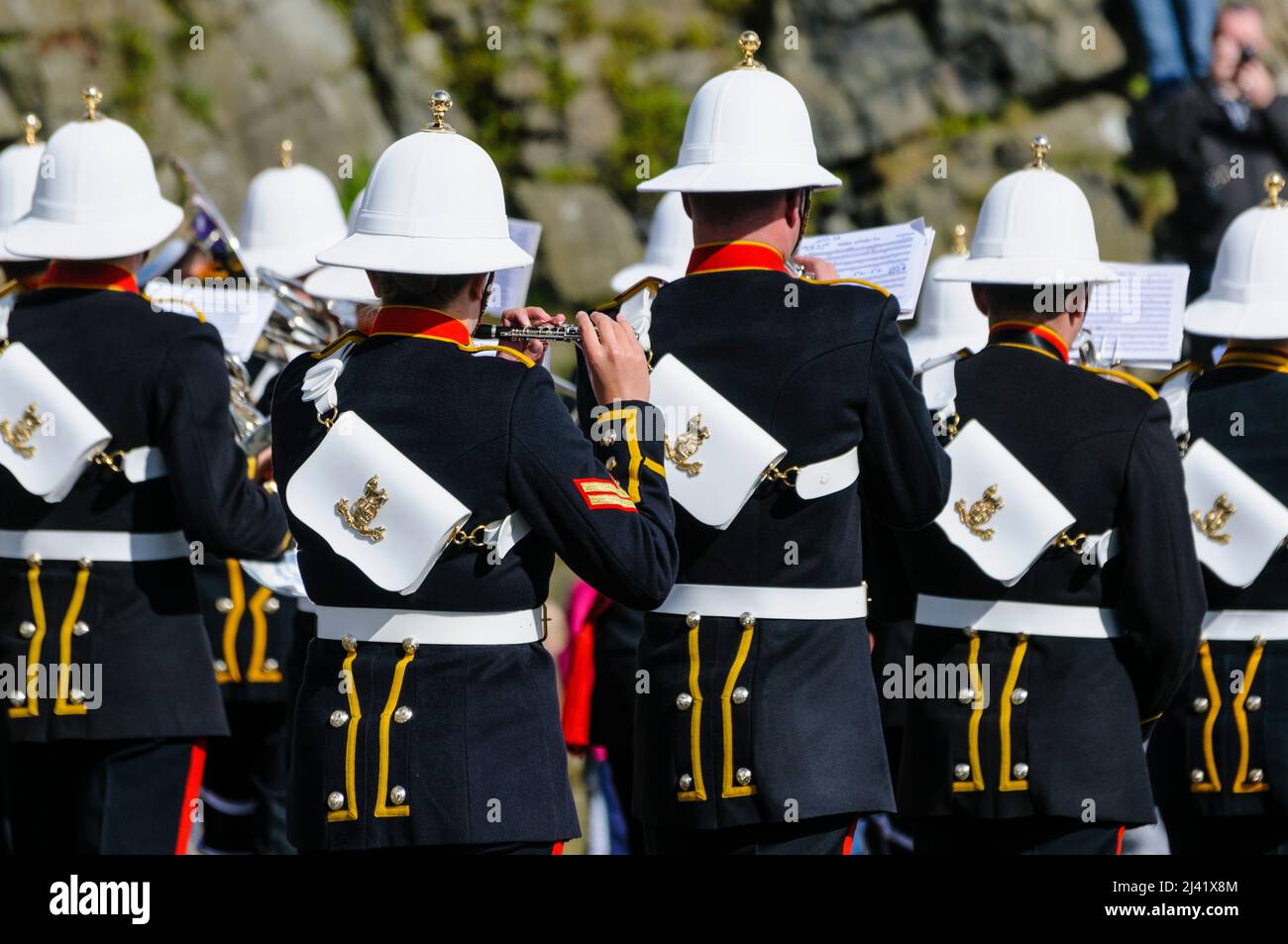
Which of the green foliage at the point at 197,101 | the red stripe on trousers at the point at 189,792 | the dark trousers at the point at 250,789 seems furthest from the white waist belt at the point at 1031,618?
the green foliage at the point at 197,101

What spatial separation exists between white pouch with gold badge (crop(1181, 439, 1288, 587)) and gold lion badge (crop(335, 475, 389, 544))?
256 centimetres

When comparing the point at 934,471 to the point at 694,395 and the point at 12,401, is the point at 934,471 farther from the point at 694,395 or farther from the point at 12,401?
the point at 12,401

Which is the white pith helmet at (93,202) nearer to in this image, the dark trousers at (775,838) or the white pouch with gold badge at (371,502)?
the white pouch with gold badge at (371,502)

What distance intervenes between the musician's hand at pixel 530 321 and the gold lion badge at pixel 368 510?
444 millimetres

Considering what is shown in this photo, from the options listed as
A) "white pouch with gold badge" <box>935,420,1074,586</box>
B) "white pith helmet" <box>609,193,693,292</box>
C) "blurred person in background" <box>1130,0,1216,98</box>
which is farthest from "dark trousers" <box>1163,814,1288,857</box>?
"blurred person in background" <box>1130,0,1216,98</box>

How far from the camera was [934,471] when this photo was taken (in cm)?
430

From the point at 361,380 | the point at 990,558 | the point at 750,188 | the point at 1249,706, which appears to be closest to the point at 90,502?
the point at 361,380

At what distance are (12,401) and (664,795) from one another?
2041mm

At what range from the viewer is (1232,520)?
Answer: 17.5 ft

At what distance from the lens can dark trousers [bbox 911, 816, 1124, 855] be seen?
4.73 meters

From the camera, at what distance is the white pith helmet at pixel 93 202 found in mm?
5195

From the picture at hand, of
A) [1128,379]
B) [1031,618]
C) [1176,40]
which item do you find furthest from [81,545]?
[1176,40]

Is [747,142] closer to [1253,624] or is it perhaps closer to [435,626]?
[435,626]

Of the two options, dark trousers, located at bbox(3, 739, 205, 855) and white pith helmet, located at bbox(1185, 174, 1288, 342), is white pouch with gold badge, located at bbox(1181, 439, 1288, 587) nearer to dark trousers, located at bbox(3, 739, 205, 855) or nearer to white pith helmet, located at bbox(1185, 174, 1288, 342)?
white pith helmet, located at bbox(1185, 174, 1288, 342)
